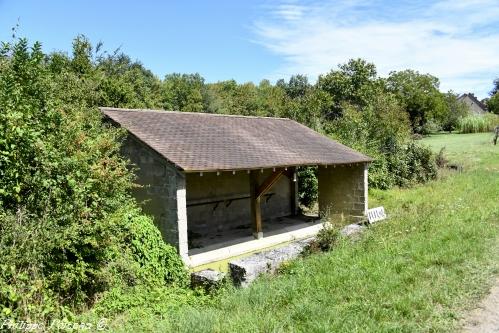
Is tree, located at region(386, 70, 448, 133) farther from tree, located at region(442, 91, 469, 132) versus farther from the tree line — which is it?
the tree line

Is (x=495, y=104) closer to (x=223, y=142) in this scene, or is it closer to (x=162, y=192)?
(x=223, y=142)

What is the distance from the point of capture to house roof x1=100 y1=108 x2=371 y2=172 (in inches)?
351

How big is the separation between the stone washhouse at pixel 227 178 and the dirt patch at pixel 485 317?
527 centimetres

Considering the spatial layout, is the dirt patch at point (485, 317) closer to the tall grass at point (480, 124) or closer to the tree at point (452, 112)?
the tall grass at point (480, 124)

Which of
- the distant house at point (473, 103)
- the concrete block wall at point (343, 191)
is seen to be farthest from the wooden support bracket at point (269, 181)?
the distant house at point (473, 103)

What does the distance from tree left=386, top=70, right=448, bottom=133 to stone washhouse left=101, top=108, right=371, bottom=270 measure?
33.9 meters

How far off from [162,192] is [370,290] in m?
4.98

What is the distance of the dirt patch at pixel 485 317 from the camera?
418 centimetres

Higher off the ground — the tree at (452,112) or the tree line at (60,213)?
the tree at (452,112)

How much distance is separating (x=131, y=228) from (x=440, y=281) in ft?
17.3

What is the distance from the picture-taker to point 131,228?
25.1ft

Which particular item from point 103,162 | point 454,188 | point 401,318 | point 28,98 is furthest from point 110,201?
point 454,188

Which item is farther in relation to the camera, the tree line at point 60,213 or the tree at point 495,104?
the tree at point 495,104

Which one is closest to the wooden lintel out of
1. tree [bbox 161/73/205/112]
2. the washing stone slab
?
the washing stone slab
